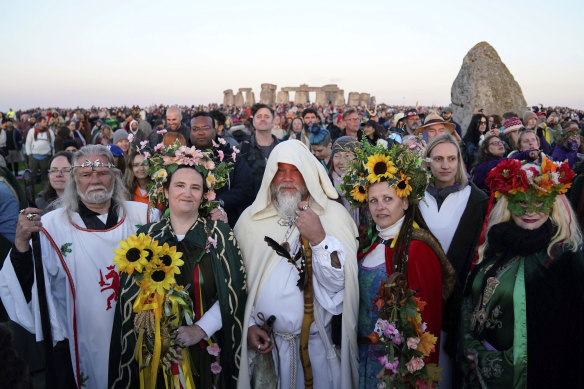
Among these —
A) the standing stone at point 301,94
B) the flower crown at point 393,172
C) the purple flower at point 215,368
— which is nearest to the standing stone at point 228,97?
the standing stone at point 301,94

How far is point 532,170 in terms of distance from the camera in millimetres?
2918

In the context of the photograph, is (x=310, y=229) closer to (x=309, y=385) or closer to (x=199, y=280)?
(x=199, y=280)

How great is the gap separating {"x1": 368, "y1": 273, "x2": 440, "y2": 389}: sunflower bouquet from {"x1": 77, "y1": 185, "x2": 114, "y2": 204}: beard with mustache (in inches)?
94.1

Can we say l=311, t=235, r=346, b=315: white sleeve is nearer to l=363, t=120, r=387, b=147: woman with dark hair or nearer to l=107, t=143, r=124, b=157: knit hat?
l=107, t=143, r=124, b=157: knit hat

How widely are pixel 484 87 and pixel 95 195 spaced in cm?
1856

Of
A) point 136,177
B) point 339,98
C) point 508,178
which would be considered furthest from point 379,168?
point 339,98

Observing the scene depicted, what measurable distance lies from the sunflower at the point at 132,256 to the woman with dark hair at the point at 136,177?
2711 mm

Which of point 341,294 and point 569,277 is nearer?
point 569,277

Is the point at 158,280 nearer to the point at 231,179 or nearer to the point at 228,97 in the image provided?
the point at 231,179

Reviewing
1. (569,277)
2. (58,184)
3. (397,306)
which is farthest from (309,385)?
(58,184)

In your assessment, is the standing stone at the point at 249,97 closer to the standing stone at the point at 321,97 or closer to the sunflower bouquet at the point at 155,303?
the standing stone at the point at 321,97

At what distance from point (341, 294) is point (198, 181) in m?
1.40

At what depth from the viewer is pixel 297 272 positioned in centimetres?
329

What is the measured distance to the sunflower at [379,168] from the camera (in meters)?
3.08
